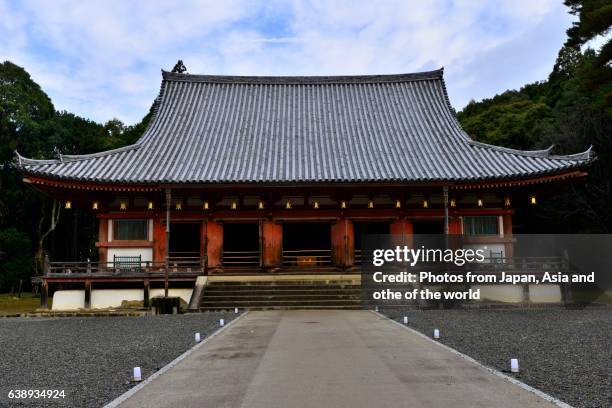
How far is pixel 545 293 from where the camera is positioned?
1805 centimetres

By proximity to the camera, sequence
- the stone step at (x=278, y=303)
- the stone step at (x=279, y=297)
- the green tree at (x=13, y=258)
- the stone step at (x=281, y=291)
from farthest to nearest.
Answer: the green tree at (x=13, y=258) → the stone step at (x=281, y=291) → the stone step at (x=279, y=297) → the stone step at (x=278, y=303)

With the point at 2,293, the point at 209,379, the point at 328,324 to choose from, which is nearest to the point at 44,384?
the point at 209,379

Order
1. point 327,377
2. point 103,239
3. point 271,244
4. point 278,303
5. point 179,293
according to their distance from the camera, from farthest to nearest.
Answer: point 271,244
point 103,239
point 179,293
point 278,303
point 327,377

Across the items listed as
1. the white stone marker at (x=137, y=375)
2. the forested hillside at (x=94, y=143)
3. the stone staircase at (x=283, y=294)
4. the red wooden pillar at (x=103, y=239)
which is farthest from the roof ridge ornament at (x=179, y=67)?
the white stone marker at (x=137, y=375)

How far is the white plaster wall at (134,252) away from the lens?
20094mm

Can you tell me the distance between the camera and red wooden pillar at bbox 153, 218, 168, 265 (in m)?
20.1

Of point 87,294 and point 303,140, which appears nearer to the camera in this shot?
point 87,294

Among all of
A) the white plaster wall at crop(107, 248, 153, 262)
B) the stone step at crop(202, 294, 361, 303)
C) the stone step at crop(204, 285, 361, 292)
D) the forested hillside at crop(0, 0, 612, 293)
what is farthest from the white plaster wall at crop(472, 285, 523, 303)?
the white plaster wall at crop(107, 248, 153, 262)

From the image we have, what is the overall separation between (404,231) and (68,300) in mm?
13236

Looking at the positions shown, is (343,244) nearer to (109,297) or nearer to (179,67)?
(109,297)

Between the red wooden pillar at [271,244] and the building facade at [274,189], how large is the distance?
0.14 feet

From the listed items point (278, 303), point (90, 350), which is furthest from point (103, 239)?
point (90, 350)

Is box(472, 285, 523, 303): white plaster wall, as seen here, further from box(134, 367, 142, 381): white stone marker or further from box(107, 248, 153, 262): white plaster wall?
box(134, 367, 142, 381): white stone marker

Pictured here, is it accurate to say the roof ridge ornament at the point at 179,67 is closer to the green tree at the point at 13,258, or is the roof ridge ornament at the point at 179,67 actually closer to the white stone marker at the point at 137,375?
the green tree at the point at 13,258
